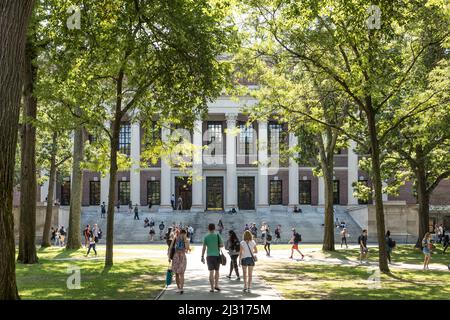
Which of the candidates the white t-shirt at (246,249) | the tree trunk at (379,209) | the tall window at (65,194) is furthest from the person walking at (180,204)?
the white t-shirt at (246,249)

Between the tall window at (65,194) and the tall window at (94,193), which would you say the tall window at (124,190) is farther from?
the tall window at (65,194)

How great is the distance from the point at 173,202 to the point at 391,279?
41.4m

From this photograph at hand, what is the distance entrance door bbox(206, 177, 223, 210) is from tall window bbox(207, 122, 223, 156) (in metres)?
2.77

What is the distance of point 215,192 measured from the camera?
201 feet

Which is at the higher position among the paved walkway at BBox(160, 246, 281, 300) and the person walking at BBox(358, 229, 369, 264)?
the person walking at BBox(358, 229, 369, 264)

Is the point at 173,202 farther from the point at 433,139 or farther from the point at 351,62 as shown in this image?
the point at 351,62

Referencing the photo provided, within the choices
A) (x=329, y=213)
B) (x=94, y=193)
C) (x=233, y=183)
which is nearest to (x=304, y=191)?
(x=233, y=183)

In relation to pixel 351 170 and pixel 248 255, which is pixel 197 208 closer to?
pixel 351 170

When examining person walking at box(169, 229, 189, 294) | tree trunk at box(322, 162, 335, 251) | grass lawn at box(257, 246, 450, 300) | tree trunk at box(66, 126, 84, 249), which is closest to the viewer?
person walking at box(169, 229, 189, 294)

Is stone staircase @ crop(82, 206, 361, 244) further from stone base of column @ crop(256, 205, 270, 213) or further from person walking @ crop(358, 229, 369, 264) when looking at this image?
person walking @ crop(358, 229, 369, 264)

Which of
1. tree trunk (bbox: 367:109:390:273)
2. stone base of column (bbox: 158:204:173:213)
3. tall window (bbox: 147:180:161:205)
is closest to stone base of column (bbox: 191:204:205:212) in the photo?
stone base of column (bbox: 158:204:173:213)

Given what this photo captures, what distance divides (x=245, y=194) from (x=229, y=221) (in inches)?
312

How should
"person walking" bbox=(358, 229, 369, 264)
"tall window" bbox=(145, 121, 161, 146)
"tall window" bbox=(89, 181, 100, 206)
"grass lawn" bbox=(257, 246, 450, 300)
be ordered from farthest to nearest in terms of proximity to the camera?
"tall window" bbox=(89, 181, 100, 206) < "person walking" bbox=(358, 229, 369, 264) < "tall window" bbox=(145, 121, 161, 146) < "grass lawn" bbox=(257, 246, 450, 300)

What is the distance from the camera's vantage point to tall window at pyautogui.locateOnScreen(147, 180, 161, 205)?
60.8 meters
